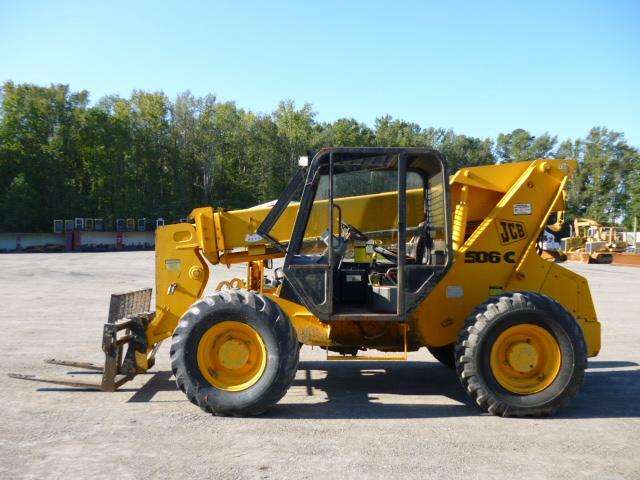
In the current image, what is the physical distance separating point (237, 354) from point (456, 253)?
252 cm

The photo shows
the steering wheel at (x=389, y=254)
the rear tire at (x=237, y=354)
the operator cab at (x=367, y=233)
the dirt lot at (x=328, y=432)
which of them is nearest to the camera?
the dirt lot at (x=328, y=432)

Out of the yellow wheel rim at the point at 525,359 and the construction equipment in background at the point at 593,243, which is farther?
the construction equipment in background at the point at 593,243

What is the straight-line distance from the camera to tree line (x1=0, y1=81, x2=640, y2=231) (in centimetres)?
5812

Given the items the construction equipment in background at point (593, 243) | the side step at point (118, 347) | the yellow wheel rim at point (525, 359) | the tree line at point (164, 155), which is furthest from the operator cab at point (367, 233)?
the tree line at point (164, 155)

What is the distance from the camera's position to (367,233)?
6504mm

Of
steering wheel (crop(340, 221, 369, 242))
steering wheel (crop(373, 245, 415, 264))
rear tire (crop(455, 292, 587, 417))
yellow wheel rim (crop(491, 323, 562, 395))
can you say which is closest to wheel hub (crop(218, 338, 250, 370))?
steering wheel (crop(340, 221, 369, 242))

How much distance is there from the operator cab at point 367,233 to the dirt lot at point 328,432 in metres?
1.07

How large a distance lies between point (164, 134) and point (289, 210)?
61.2 m

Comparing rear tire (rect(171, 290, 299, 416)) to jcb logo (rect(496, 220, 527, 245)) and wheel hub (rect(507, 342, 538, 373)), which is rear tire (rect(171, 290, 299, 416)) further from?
jcb logo (rect(496, 220, 527, 245))

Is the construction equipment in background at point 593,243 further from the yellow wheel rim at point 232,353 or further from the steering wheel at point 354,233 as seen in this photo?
the yellow wheel rim at point 232,353

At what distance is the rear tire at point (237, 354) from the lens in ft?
17.7

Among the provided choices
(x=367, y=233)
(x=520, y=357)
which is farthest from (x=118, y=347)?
(x=520, y=357)

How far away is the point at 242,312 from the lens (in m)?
5.54

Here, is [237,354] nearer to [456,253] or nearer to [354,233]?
[354,233]
